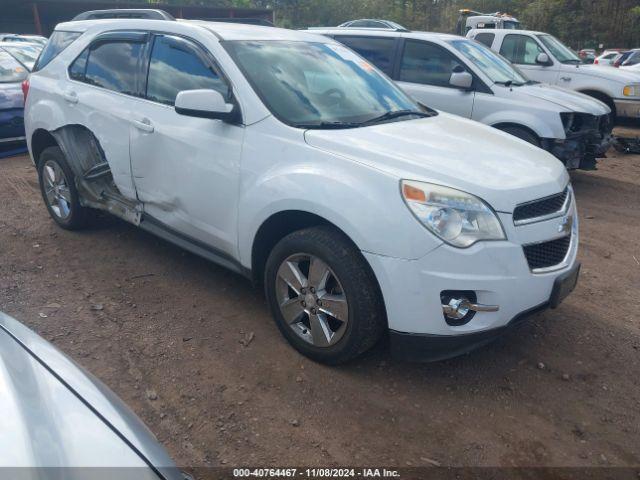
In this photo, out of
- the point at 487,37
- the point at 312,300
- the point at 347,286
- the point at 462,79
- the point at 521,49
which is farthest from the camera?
the point at 487,37

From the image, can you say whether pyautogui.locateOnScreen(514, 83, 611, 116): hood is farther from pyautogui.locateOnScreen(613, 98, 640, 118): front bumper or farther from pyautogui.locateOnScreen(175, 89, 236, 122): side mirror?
pyautogui.locateOnScreen(175, 89, 236, 122): side mirror

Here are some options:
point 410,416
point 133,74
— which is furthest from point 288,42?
point 410,416

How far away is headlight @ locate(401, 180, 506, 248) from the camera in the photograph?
9.11 feet

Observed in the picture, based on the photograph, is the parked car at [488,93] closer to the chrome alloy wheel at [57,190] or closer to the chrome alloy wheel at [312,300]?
the chrome alloy wheel at [57,190]

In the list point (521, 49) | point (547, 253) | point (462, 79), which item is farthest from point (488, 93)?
point (547, 253)

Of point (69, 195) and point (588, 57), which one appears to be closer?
point (69, 195)

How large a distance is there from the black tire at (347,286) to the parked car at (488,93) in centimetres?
438

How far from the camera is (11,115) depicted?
27.4 ft

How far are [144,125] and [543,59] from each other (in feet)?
25.4

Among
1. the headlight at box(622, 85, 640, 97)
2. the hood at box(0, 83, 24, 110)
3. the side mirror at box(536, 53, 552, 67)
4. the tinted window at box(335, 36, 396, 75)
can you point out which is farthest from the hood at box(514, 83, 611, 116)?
the hood at box(0, 83, 24, 110)

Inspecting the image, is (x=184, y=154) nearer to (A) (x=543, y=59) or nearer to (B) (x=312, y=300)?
(B) (x=312, y=300)

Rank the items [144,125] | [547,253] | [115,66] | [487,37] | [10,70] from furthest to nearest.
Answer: [487,37]
[10,70]
[115,66]
[144,125]
[547,253]

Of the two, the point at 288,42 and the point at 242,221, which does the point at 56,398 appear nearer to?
the point at 242,221

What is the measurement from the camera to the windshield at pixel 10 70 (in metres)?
8.93
